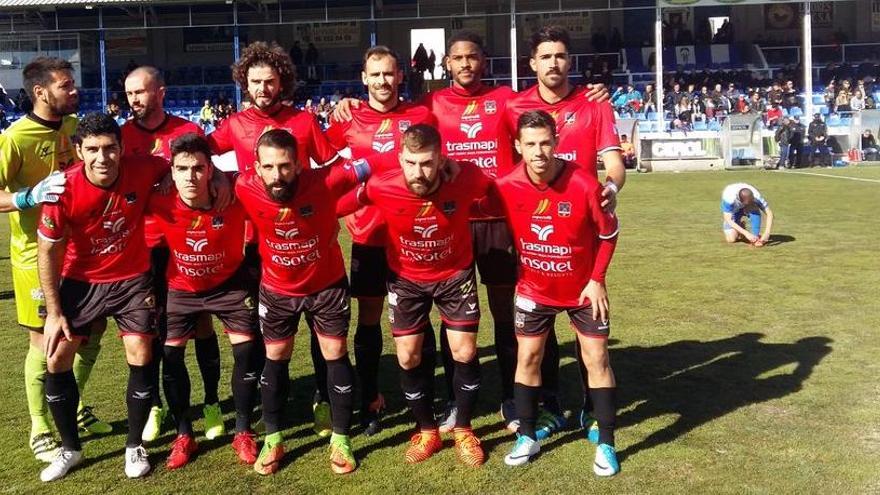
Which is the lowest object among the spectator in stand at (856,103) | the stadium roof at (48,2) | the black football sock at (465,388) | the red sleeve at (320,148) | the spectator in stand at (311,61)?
the black football sock at (465,388)

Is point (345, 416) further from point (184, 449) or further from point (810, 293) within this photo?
point (810, 293)

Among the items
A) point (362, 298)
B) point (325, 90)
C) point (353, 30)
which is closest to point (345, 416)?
point (362, 298)

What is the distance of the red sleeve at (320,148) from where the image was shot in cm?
529

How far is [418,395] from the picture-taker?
4.87 meters

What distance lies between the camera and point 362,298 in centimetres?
540

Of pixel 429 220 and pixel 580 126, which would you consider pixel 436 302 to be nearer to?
pixel 429 220

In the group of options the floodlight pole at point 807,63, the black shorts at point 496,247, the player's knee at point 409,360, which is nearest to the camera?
the player's knee at point 409,360

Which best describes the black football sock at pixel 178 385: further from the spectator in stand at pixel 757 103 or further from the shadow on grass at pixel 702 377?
the spectator in stand at pixel 757 103

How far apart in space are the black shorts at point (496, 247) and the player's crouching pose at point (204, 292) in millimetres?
1410

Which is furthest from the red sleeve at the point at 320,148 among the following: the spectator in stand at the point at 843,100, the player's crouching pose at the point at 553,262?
the spectator in stand at the point at 843,100

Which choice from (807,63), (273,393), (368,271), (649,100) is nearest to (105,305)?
(273,393)

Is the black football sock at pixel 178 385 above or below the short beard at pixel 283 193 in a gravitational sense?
below

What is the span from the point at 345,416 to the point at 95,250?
65.3 inches

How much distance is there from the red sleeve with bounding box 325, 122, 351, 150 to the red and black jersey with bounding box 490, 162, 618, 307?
1.12 m
